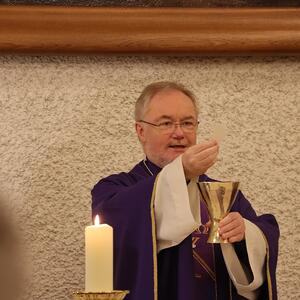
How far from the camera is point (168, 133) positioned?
4.61ft

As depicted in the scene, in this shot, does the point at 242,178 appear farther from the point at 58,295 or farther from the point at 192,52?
the point at 58,295

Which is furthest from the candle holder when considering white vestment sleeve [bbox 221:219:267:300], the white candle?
white vestment sleeve [bbox 221:219:267:300]

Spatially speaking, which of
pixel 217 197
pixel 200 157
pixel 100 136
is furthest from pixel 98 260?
pixel 100 136

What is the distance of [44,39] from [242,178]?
0.59 metres

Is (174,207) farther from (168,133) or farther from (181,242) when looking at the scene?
(168,133)

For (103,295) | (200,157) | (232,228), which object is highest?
(200,157)

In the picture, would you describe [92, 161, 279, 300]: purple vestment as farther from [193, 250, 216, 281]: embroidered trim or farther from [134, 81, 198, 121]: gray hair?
[134, 81, 198, 121]: gray hair

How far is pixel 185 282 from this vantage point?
1.16 meters

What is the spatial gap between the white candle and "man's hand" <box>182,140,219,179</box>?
56cm

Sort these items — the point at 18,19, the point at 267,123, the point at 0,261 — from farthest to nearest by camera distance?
the point at 267,123, the point at 18,19, the point at 0,261

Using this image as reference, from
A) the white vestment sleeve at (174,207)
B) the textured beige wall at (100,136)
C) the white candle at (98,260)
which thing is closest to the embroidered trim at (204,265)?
the white vestment sleeve at (174,207)

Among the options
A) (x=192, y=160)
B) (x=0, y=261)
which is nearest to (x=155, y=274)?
(x=192, y=160)

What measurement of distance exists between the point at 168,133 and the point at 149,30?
0.30 metres

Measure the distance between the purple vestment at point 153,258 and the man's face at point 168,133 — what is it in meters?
0.16
